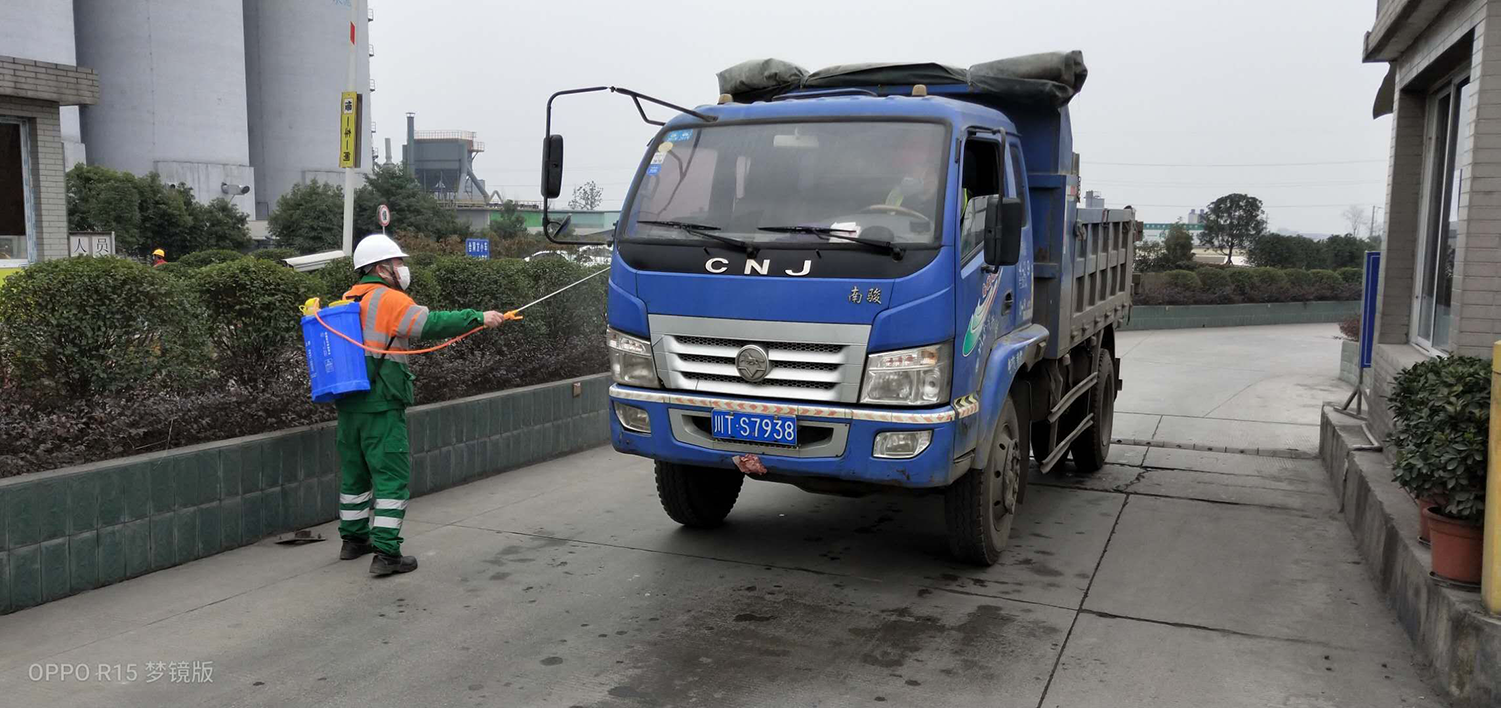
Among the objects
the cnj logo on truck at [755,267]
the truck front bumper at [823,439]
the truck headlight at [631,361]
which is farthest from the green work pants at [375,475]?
the cnj logo on truck at [755,267]

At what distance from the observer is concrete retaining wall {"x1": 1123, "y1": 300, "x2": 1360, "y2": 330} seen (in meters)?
25.9

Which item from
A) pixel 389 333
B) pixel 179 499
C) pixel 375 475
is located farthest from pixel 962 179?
pixel 179 499

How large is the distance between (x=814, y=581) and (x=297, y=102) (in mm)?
77368

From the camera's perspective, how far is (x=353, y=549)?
6.09m

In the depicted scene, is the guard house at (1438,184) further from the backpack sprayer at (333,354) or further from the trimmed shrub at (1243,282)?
the trimmed shrub at (1243,282)

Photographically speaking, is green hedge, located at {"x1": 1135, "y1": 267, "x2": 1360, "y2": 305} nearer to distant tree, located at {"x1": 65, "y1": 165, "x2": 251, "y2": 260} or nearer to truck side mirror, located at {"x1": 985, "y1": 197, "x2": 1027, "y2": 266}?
truck side mirror, located at {"x1": 985, "y1": 197, "x2": 1027, "y2": 266}

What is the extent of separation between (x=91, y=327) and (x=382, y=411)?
150 centimetres

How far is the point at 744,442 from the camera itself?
543cm

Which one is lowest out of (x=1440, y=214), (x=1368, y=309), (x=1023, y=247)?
(x=1368, y=309)

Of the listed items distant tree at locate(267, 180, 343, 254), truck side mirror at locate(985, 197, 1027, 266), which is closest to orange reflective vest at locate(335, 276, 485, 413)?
truck side mirror at locate(985, 197, 1027, 266)

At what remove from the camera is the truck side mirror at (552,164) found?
607cm

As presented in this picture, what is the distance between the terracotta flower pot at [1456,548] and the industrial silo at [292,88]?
75525mm

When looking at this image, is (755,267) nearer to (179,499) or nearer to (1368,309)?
(179,499)

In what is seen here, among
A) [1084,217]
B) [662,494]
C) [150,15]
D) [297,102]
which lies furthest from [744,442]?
[297,102]
